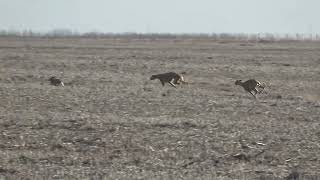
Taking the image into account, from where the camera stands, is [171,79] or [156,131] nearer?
[156,131]

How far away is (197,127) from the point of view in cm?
1481

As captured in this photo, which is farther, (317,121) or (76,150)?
(317,121)

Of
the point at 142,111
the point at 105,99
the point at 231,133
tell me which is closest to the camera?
the point at 231,133

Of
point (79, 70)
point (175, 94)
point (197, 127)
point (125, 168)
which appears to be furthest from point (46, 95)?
point (79, 70)

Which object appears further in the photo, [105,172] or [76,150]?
[76,150]

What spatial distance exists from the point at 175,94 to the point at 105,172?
12549mm

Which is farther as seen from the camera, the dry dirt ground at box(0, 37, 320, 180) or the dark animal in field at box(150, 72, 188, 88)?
the dark animal in field at box(150, 72, 188, 88)

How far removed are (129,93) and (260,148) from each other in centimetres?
1063

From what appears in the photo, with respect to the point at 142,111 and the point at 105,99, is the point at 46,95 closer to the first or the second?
the point at 105,99

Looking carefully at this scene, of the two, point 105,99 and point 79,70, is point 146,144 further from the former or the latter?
point 79,70

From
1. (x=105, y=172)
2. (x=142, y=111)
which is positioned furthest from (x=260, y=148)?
(x=142, y=111)

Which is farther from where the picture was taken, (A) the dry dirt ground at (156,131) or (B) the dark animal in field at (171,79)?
(B) the dark animal in field at (171,79)

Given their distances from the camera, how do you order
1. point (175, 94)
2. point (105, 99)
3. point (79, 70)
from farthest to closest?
point (79, 70) → point (175, 94) → point (105, 99)

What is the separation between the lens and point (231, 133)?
1409 cm
